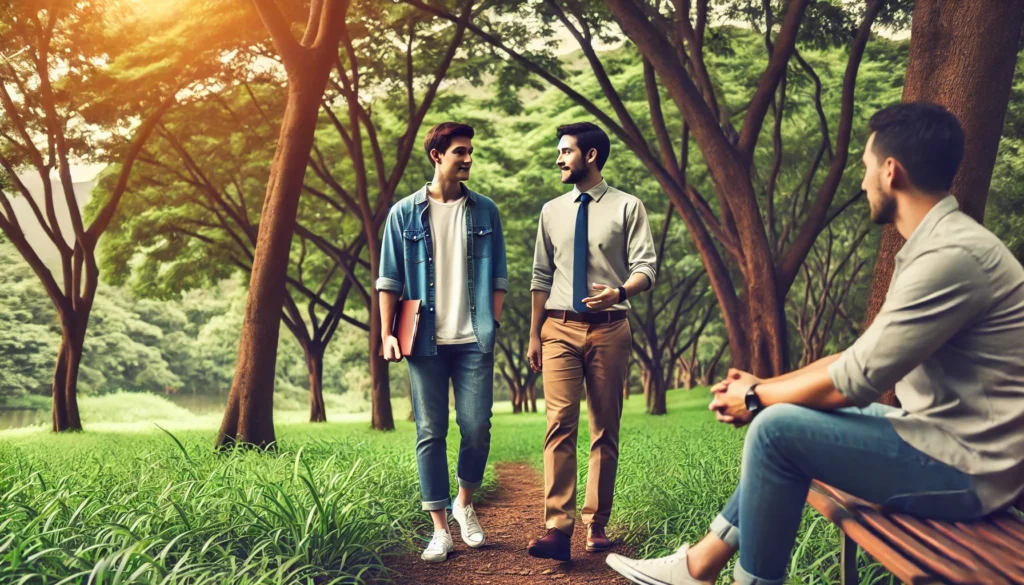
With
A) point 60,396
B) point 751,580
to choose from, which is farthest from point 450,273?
point 60,396

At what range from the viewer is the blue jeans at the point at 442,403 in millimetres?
4125

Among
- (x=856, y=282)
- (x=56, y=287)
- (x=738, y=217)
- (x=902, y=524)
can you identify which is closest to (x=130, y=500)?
(x=902, y=524)

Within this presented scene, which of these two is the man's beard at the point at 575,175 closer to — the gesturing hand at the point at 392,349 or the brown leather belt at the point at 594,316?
the brown leather belt at the point at 594,316

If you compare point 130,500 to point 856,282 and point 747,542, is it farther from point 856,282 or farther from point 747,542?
point 856,282

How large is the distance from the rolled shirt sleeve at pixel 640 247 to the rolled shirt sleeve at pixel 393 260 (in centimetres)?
118

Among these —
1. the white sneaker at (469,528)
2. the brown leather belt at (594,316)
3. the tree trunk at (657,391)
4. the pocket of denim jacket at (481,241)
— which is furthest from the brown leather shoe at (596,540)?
the tree trunk at (657,391)

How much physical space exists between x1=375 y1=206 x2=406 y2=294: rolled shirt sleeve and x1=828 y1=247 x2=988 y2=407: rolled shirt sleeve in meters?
2.54

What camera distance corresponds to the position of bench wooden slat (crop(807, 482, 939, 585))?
1.92 metres

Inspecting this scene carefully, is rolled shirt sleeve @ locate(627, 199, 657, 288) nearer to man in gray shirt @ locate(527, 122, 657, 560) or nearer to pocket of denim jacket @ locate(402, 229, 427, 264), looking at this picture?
man in gray shirt @ locate(527, 122, 657, 560)

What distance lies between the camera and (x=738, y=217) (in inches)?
344

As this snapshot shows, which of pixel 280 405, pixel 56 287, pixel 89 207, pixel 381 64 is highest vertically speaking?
pixel 381 64

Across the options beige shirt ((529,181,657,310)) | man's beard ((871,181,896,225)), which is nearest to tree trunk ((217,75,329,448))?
beige shirt ((529,181,657,310))

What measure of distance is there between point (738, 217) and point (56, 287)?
10.9 metres

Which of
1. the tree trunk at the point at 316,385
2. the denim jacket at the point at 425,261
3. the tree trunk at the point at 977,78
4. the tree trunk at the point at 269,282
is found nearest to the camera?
the denim jacket at the point at 425,261
